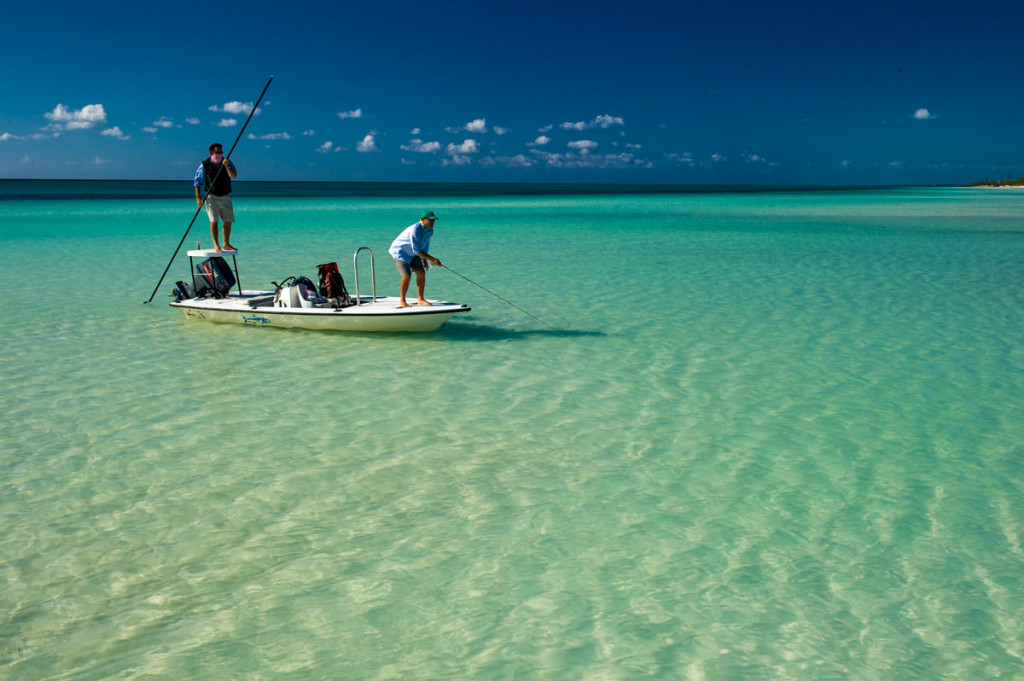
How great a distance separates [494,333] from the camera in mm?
11180

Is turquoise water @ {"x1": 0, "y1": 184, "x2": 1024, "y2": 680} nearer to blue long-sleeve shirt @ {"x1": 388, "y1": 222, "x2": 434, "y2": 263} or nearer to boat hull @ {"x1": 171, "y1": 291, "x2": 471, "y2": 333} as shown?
boat hull @ {"x1": 171, "y1": 291, "x2": 471, "y2": 333}

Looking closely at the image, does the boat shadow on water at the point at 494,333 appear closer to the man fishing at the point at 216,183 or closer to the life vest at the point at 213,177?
the man fishing at the point at 216,183

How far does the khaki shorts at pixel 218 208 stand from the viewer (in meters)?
11.6

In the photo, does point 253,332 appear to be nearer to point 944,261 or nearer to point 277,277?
point 277,277

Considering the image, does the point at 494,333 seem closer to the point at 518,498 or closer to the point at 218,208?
the point at 218,208

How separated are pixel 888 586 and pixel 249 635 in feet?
11.5

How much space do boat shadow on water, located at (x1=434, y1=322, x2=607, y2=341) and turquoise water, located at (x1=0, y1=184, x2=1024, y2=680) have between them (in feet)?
0.22

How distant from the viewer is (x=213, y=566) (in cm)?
466

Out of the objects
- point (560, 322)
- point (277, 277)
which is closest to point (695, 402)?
point (560, 322)

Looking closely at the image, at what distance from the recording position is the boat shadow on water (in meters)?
10.9

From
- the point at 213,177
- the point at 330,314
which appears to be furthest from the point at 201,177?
the point at 330,314

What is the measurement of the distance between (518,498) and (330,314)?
5.53 m

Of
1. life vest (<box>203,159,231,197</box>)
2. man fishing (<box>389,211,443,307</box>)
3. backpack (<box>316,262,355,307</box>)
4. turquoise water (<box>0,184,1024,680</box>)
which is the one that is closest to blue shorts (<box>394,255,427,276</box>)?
man fishing (<box>389,211,443,307</box>)

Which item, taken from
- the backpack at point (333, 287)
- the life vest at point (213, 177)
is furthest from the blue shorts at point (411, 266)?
the life vest at point (213, 177)
